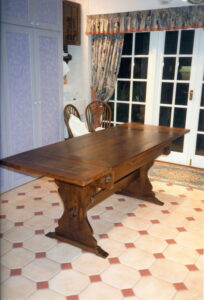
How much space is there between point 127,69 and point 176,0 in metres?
1.24

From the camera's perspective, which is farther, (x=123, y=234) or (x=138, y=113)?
(x=138, y=113)

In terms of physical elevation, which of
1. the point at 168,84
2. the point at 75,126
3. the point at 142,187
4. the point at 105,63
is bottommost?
the point at 142,187

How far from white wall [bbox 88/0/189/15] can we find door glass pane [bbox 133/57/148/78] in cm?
74

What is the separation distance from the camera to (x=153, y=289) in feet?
7.29

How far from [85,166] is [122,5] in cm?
335

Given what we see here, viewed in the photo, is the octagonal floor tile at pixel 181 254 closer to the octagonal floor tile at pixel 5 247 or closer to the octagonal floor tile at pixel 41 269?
the octagonal floor tile at pixel 41 269

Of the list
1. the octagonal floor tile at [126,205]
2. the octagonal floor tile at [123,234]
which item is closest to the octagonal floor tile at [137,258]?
the octagonal floor tile at [123,234]

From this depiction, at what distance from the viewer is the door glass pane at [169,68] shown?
463 cm

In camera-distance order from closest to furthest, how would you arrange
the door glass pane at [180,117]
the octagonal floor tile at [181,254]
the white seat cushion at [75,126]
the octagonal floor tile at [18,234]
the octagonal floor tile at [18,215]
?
the octagonal floor tile at [181,254] → the octagonal floor tile at [18,234] → the octagonal floor tile at [18,215] → the white seat cushion at [75,126] → the door glass pane at [180,117]

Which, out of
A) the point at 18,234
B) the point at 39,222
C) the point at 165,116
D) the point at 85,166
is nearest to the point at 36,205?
the point at 39,222

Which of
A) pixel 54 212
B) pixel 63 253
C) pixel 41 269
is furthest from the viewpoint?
pixel 54 212

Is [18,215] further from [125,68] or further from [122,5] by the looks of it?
[122,5]

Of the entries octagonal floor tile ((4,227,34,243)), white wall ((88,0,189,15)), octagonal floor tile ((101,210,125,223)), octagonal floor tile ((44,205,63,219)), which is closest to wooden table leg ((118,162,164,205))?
octagonal floor tile ((101,210,125,223))

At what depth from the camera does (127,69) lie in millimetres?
A: 5027
